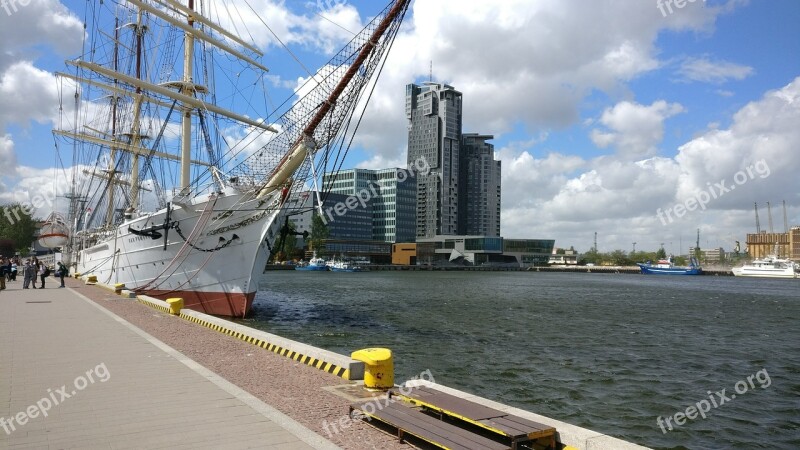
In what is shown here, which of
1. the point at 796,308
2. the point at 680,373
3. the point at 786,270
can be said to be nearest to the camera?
the point at 680,373

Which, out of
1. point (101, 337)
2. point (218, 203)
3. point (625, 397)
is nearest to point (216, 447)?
point (101, 337)

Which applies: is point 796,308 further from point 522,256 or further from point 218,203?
point 522,256

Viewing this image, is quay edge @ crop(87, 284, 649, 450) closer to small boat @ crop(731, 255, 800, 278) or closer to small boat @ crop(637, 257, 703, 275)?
small boat @ crop(731, 255, 800, 278)

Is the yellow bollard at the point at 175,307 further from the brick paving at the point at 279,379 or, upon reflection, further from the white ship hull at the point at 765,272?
the white ship hull at the point at 765,272

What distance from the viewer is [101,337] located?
13.5 meters

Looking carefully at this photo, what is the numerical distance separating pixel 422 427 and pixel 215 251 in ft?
72.9

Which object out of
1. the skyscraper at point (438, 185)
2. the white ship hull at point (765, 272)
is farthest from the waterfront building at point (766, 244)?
the skyscraper at point (438, 185)

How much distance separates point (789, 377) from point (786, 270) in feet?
447

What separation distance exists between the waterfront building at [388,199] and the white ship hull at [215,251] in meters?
131

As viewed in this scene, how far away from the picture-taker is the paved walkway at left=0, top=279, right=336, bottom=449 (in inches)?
247

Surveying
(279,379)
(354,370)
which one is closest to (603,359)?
(354,370)

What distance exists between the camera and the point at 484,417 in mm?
6680

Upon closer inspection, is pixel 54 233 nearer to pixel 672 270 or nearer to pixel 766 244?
pixel 672 270

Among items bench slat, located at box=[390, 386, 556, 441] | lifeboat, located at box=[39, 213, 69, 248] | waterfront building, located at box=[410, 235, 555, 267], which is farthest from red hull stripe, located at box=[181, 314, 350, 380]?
waterfront building, located at box=[410, 235, 555, 267]
